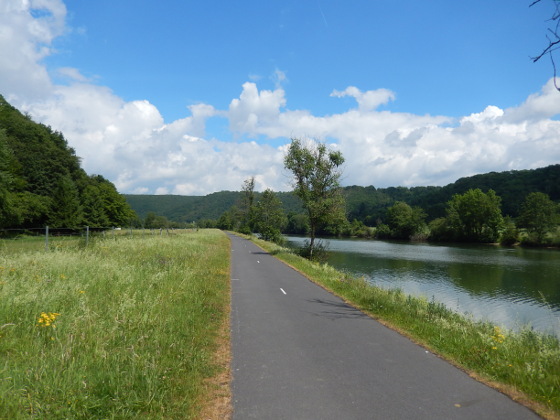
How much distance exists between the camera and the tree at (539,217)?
2680 inches

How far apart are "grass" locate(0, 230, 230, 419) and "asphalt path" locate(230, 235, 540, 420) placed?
64 centimetres

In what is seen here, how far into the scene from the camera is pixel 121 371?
15.8ft

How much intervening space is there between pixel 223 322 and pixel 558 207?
3472 inches

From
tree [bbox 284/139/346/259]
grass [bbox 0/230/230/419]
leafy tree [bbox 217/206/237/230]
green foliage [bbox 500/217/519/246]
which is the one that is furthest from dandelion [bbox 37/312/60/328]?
leafy tree [bbox 217/206/237/230]

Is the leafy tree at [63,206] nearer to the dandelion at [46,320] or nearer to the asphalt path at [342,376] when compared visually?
the asphalt path at [342,376]

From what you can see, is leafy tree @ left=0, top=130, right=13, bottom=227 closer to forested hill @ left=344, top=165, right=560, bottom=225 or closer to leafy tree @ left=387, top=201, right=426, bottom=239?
forested hill @ left=344, top=165, right=560, bottom=225

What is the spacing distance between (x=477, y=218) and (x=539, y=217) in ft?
41.2

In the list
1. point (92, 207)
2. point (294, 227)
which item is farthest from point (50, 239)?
point (294, 227)

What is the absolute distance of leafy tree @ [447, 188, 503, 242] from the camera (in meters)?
77.9

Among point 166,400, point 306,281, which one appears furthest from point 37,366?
point 306,281

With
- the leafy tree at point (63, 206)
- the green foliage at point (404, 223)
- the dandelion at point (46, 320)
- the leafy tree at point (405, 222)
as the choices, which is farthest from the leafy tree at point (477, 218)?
the dandelion at point (46, 320)

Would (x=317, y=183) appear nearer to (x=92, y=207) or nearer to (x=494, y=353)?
(x=494, y=353)

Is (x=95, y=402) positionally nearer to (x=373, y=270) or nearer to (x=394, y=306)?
(x=394, y=306)

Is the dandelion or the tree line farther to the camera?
the tree line
